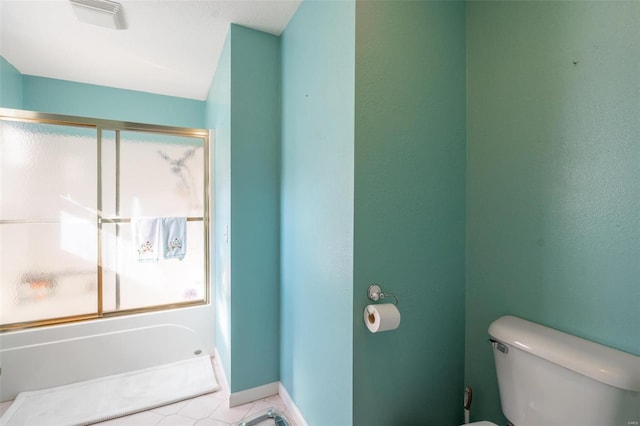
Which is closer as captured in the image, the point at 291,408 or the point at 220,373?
the point at 291,408

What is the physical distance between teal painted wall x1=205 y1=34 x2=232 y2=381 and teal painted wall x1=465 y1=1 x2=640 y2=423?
55.0 inches

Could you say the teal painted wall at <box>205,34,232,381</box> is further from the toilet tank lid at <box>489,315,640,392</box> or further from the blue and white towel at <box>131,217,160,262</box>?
the toilet tank lid at <box>489,315,640,392</box>

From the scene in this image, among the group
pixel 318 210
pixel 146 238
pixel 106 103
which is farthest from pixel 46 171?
pixel 318 210

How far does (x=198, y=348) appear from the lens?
2.34m

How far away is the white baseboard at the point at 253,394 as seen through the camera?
1.76m

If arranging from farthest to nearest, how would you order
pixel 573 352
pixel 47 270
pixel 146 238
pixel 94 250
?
pixel 146 238 < pixel 94 250 < pixel 47 270 < pixel 573 352

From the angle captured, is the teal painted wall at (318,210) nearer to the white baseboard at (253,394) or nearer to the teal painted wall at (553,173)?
the white baseboard at (253,394)

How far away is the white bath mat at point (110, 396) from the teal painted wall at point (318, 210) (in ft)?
2.50

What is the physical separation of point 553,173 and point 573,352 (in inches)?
24.2

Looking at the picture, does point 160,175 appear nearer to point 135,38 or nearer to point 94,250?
point 94,250

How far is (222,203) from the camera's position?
6.68 feet

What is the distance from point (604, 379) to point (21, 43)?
3.59 metres

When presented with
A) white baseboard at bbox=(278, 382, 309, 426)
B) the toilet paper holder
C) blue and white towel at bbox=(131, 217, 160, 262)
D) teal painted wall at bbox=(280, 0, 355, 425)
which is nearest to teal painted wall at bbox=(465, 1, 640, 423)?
the toilet paper holder

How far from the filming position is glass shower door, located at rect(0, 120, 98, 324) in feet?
6.37
